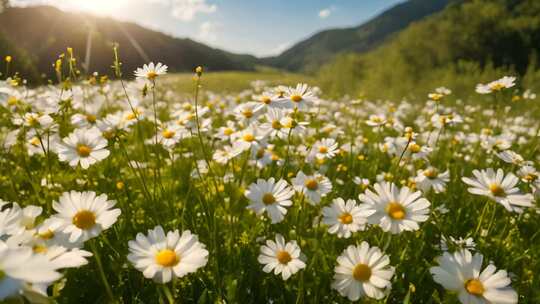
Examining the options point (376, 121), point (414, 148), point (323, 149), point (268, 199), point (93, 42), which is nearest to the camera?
point (268, 199)

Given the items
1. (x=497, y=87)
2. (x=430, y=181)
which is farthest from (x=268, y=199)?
(x=497, y=87)

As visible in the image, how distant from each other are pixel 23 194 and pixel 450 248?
3083mm

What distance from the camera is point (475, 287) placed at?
1406 mm

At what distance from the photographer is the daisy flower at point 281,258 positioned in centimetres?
172

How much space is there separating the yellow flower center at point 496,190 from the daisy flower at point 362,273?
2.54 feet

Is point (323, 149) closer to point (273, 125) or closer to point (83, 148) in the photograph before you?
point (273, 125)

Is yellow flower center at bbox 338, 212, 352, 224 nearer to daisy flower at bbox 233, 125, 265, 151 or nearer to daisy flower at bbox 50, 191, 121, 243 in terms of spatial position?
daisy flower at bbox 233, 125, 265, 151

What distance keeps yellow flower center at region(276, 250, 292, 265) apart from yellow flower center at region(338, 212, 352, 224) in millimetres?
371

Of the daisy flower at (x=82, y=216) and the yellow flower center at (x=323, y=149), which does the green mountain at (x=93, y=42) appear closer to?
the yellow flower center at (x=323, y=149)

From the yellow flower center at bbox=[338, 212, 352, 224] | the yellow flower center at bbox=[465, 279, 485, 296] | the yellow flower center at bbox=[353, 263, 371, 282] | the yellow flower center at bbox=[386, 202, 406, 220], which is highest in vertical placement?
the yellow flower center at bbox=[386, 202, 406, 220]

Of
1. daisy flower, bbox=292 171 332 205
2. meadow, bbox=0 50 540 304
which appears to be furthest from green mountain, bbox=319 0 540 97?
daisy flower, bbox=292 171 332 205

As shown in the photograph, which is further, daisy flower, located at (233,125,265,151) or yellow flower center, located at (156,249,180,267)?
daisy flower, located at (233,125,265,151)

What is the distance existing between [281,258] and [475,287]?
2.78 ft

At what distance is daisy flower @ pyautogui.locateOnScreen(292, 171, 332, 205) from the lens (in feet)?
7.19
